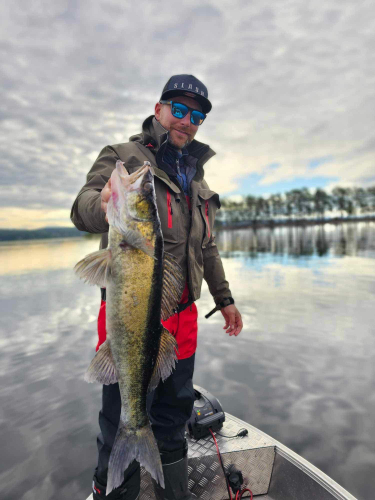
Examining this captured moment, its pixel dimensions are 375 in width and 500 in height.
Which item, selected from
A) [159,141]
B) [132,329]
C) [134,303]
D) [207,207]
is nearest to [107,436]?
[132,329]

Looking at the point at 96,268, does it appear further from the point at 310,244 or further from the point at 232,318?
the point at 310,244

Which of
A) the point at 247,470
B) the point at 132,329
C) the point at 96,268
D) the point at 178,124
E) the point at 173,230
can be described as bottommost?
the point at 247,470

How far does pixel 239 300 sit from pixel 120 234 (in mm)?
11222

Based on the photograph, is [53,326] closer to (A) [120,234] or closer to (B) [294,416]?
(B) [294,416]

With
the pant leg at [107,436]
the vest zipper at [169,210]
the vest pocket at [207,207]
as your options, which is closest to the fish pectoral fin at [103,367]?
the pant leg at [107,436]

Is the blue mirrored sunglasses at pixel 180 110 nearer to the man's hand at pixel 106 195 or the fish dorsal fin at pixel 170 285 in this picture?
the man's hand at pixel 106 195

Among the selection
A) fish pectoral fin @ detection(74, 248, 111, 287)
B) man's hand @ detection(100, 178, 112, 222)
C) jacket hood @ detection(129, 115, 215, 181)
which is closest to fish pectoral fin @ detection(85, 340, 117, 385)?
fish pectoral fin @ detection(74, 248, 111, 287)

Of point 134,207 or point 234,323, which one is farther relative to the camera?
point 234,323

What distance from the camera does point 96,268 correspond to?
227 centimetres

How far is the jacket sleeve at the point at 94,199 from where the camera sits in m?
2.29

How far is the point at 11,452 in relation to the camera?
194 inches

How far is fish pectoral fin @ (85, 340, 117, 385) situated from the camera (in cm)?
233

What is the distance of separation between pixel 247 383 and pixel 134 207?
5.82 meters

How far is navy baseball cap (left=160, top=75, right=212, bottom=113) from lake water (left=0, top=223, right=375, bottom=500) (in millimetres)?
5261
